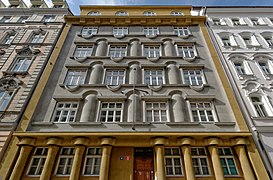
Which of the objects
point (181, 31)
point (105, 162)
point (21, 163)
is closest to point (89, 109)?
point (105, 162)

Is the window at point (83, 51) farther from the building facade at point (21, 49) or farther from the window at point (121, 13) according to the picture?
the window at point (121, 13)

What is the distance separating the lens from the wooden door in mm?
9726

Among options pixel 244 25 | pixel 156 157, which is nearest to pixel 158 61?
pixel 156 157

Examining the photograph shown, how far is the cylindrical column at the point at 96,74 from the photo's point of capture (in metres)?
13.5

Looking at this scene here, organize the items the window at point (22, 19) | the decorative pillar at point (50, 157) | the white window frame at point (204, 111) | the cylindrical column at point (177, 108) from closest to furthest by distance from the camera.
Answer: the decorative pillar at point (50, 157) → the cylindrical column at point (177, 108) → the white window frame at point (204, 111) → the window at point (22, 19)

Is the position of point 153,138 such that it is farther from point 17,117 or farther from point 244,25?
point 244,25

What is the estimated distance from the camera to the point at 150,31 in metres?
18.8

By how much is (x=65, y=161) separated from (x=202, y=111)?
30.7ft

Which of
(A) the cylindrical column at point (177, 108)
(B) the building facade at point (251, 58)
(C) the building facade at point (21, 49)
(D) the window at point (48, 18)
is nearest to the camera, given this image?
(B) the building facade at point (251, 58)

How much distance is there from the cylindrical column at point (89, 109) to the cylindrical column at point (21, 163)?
3.40 meters

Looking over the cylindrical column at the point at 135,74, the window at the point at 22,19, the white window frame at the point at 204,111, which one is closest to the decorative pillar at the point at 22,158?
the cylindrical column at the point at 135,74

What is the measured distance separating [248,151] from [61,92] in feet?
42.1

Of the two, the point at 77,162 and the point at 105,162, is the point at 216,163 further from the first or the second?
the point at 77,162

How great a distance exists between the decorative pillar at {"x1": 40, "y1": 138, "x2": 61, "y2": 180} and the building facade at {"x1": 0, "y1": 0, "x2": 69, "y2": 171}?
2733 mm
